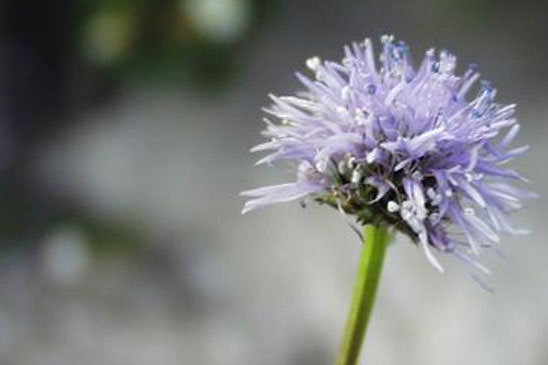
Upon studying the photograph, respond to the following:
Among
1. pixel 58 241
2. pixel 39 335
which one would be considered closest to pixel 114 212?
pixel 58 241

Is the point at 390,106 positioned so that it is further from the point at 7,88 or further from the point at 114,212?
the point at 7,88

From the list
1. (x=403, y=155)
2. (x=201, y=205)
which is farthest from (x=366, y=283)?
(x=201, y=205)

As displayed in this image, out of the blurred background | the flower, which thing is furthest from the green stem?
the blurred background

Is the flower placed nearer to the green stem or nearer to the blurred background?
the green stem

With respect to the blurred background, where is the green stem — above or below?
below

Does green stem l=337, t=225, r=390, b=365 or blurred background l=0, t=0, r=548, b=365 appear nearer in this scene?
green stem l=337, t=225, r=390, b=365

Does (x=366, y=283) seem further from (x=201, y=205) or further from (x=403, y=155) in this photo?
(x=201, y=205)

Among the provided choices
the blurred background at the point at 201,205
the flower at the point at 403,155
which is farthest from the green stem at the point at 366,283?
the blurred background at the point at 201,205
